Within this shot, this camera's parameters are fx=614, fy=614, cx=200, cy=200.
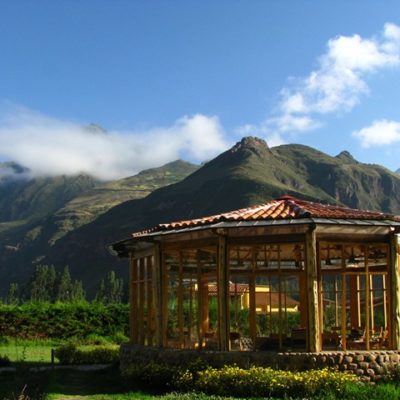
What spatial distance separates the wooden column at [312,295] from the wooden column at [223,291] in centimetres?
190

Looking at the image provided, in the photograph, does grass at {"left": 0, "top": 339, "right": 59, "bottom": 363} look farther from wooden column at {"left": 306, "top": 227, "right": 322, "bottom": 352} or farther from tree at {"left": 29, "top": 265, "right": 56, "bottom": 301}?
tree at {"left": 29, "top": 265, "right": 56, "bottom": 301}

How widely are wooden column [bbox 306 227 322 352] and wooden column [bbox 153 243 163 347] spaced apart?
4039 mm

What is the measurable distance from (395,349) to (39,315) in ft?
68.2

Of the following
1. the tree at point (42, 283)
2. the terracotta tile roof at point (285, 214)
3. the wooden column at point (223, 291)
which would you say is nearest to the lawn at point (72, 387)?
the wooden column at point (223, 291)

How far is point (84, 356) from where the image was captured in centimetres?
2080

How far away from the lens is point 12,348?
89.3 ft

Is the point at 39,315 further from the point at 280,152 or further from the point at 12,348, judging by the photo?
the point at 280,152

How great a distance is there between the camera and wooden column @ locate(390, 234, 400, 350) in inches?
565

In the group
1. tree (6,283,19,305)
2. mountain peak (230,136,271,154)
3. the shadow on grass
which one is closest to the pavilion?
the shadow on grass

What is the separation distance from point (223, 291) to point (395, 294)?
13.3 feet

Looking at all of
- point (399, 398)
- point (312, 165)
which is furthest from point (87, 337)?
point (312, 165)

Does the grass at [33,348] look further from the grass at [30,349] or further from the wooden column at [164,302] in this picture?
the wooden column at [164,302]

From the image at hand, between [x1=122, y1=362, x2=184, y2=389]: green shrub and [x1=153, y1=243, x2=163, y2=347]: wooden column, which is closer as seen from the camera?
[x1=122, y1=362, x2=184, y2=389]: green shrub

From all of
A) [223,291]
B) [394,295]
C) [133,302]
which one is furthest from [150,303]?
[394,295]
